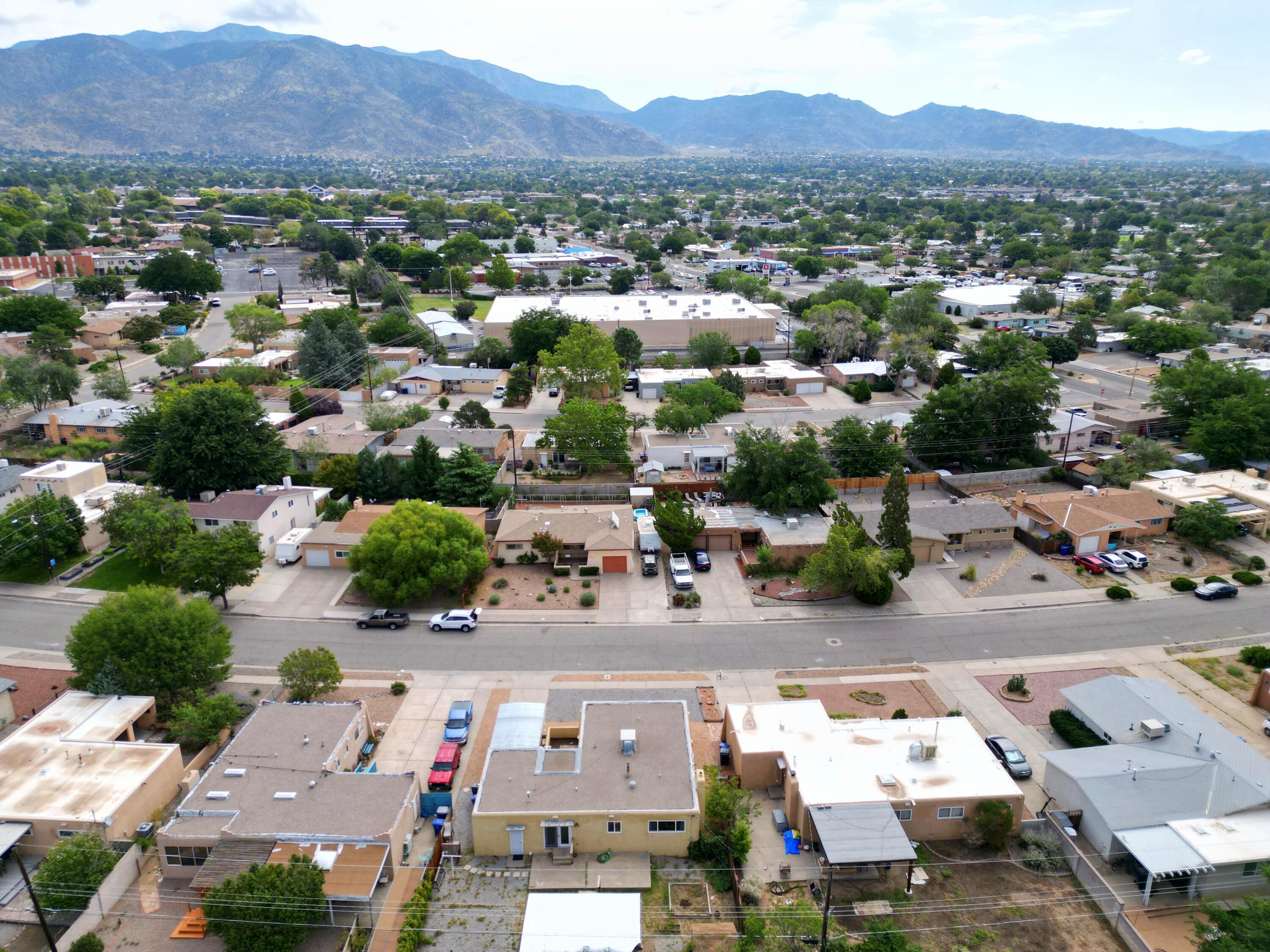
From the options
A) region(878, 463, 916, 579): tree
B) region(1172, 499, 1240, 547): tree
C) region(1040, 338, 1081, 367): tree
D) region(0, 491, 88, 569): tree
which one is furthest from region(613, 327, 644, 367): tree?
region(1172, 499, 1240, 547): tree

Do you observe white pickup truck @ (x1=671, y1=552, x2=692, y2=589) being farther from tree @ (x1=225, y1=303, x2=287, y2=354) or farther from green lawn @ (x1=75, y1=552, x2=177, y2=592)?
tree @ (x1=225, y1=303, x2=287, y2=354)

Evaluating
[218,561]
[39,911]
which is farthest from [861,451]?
[39,911]

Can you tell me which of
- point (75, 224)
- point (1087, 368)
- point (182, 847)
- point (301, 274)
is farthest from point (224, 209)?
point (182, 847)

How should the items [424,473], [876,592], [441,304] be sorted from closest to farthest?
[876,592] → [424,473] → [441,304]

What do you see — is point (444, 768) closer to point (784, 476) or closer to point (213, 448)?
point (784, 476)

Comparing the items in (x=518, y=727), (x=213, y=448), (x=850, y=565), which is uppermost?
(x=213, y=448)

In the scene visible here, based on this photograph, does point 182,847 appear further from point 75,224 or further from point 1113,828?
point 75,224
